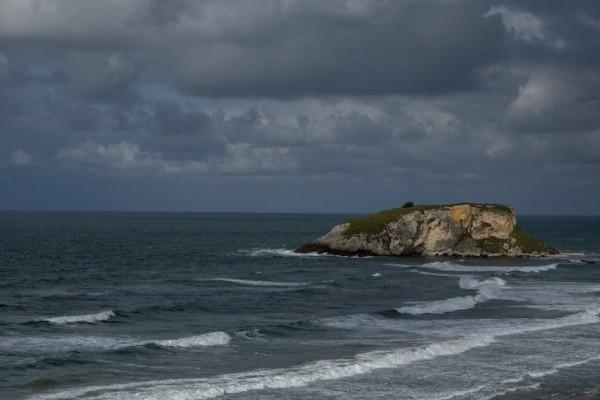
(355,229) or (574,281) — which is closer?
(574,281)

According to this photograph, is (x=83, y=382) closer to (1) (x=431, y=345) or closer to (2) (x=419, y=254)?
(1) (x=431, y=345)

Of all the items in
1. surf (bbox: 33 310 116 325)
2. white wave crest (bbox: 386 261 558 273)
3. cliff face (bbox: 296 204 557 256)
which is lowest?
surf (bbox: 33 310 116 325)

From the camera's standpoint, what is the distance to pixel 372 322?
1970 inches

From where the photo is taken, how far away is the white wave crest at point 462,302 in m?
56.4

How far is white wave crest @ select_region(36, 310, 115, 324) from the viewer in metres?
47.5

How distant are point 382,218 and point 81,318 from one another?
6580 centimetres

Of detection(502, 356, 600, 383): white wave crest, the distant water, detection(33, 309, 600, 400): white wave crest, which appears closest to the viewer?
detection(33, 309, 600, 400): white wave crest

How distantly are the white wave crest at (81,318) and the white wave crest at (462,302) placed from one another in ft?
63.5

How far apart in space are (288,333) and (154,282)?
31.9 metres

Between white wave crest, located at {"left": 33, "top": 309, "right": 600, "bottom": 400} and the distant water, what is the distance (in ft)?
0.26

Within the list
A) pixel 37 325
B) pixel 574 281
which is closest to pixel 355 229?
pixel 574 281

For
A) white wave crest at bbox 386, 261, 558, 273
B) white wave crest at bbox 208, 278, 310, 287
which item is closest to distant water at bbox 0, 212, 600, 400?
white wave crest at bbox 208, 278, 310, 287

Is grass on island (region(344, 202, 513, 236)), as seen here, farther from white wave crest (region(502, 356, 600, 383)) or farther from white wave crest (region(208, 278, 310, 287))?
white wave crest (region(502, 356, 600, 383))

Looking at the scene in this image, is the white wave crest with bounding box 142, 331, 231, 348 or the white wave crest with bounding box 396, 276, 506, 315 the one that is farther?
the white wave crest with bounding box 396, 276, 506, 315
